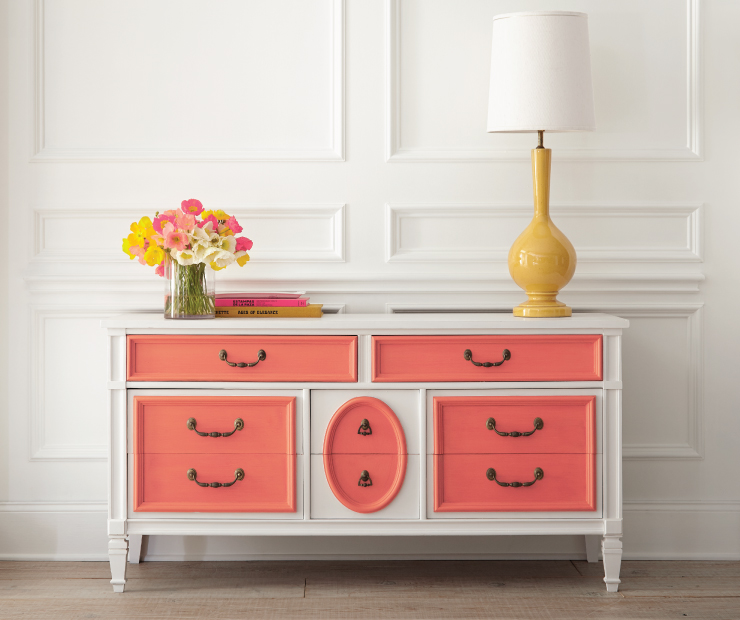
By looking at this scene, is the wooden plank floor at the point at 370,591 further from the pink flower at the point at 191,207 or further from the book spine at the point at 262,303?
the pink flower at the point at 191,207

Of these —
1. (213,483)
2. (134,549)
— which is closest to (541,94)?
(213,483)

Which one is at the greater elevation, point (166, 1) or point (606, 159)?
point (166, 1)

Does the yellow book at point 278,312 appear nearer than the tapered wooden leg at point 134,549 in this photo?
Yes

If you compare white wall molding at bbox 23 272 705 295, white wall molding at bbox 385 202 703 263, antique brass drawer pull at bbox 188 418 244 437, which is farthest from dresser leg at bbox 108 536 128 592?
white wall molding at bbox 385 202 703 263

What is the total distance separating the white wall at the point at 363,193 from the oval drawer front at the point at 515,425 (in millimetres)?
465

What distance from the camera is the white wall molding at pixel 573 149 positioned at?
2205mm

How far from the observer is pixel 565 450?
6.12 feet

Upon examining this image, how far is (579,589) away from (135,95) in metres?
1.99

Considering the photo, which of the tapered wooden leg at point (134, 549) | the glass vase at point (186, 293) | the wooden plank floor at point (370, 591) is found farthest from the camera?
the tapered wooden leg at point (134, 549)

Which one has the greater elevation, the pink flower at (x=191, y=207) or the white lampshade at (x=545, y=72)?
the white lampshade at (x=545, y=72)

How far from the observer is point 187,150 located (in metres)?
2.23

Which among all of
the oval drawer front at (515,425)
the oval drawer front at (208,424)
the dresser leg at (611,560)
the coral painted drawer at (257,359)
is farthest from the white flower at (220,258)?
the dresser leg at (611,560)

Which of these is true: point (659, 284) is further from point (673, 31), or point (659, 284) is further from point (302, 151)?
point (302, 151)

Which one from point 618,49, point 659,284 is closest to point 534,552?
point 659,284
